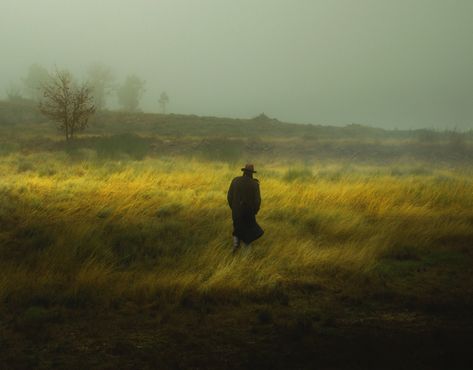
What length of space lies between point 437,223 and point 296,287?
577cm

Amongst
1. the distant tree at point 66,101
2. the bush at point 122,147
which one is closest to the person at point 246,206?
the bush at point 122,147

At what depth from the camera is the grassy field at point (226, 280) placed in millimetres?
4828

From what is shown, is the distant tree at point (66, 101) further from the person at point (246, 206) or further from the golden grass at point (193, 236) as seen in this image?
the person at point (246, 206)

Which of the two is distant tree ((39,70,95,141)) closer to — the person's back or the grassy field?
the grassy field

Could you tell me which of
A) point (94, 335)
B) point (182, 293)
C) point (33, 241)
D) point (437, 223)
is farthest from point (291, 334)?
point (437, 223)

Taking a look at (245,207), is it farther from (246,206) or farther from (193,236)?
(193,236)

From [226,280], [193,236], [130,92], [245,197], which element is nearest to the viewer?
[226,280]

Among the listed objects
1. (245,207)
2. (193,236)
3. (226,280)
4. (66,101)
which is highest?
(66,101)

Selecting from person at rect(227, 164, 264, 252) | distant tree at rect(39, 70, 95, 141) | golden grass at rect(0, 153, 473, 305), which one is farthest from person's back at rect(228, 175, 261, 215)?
distant tree at rect(39, 70, 95, 141)

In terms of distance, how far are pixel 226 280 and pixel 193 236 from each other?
246cm

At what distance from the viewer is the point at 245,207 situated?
813 cm

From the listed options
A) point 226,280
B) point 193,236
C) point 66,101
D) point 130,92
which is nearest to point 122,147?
point 66,101

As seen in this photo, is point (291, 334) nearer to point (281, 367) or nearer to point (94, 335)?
point (281, 367)

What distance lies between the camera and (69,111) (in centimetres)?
2623
